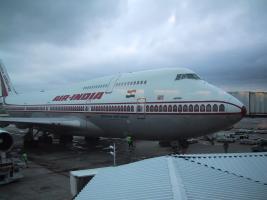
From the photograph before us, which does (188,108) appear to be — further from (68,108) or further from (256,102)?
(256,102)

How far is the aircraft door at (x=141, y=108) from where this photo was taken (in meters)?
17.3

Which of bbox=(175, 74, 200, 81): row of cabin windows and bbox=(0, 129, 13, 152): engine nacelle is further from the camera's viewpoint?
bbox=(175, 74, 200, 81): row of cabin windows

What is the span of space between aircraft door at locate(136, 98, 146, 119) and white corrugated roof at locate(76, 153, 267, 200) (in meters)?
10.4

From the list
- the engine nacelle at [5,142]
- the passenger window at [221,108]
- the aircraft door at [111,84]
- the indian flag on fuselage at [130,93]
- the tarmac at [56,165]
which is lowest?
the tarmac at [56,165]

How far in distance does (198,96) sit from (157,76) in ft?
10.9

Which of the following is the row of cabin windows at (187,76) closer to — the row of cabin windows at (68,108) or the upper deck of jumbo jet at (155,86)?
the upper deck of jumbo jet at (155,86)

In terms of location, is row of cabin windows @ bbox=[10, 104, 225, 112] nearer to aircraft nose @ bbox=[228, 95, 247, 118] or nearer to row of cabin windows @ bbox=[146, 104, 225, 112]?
row of cabin windows @ bbox=[146, 104, 225, 112]

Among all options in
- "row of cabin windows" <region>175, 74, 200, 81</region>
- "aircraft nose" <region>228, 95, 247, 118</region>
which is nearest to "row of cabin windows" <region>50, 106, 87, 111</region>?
"row of cabin windows" <region>175, 74, 200, 81</region>

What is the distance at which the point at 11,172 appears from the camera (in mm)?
13344

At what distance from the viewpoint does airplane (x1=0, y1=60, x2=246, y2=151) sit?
14.9 m

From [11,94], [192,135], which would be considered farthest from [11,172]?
[11,94]

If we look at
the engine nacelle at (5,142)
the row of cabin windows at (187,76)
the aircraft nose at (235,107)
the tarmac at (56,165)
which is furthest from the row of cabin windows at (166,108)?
the engine nacelle at (5,142)

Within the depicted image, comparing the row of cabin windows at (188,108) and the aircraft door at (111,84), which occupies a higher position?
the aircraft door at (111,84)

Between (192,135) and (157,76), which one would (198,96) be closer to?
(192,135)
